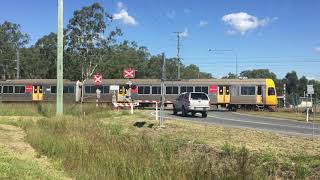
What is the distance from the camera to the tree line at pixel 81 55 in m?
81.9

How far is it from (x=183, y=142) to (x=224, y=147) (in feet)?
7.35

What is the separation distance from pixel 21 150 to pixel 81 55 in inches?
2616

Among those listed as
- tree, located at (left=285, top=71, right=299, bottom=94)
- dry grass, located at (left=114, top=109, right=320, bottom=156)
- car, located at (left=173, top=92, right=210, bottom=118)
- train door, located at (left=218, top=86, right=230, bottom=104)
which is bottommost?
dry grass, located at (left=114, top=109, right=320, bottom=156)

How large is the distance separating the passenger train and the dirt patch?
30.8 meters

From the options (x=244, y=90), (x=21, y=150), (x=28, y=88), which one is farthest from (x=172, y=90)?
(x=21, y=150)

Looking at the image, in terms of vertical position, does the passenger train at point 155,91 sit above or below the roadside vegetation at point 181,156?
above

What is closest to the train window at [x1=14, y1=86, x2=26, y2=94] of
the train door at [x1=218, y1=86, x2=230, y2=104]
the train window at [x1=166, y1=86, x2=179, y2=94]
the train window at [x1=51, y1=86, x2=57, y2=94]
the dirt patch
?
the train window at [x1=51, y1=86, x2=57, y2=94]

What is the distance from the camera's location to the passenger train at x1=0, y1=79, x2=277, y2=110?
56219 mm

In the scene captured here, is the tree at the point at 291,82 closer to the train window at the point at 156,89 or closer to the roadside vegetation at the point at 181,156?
the train window at the point at 156,89

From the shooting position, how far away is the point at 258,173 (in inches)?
378

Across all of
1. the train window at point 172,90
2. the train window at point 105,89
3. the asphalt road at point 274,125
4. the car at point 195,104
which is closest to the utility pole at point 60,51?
the asphalt road at point 274,125

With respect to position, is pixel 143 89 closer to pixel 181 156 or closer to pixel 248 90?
pixel 248 90

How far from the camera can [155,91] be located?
5900 centimetres

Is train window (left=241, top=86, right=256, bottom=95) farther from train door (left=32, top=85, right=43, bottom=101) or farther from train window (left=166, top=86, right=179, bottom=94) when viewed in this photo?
train door (left=32, top=85, right=43, bottom=101)
